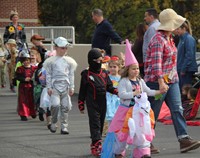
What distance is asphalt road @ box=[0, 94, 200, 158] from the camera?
11578mm

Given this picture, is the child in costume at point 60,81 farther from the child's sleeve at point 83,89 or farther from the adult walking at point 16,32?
the adult walking at point 16,32

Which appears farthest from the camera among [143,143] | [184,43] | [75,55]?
[75,55]

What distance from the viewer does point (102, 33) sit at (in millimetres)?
17203

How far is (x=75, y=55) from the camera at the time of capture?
2200 centimetres

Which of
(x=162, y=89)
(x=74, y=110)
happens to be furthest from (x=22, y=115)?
(x=162, y=89)

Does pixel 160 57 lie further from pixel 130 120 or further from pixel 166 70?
pixel 130 120

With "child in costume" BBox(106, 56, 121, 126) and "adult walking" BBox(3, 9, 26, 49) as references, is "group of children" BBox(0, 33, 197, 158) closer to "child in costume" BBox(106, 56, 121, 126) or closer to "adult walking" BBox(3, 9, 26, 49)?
"child in costume" BBox(106, 56, 121, 126)

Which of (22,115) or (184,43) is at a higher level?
(184,43)

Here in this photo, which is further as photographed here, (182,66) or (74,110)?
(74,110)

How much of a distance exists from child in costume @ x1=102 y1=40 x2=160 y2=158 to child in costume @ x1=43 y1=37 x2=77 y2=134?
305 centimetres

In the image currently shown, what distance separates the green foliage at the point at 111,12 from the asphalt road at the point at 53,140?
853 inches

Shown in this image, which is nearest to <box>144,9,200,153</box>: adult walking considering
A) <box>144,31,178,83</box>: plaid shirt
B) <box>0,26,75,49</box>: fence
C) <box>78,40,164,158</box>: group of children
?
<box>144,31,178,83</box>: plaid shirt

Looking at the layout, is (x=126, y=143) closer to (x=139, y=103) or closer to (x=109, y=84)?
(x=139, y=103)

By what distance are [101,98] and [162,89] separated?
114cm
